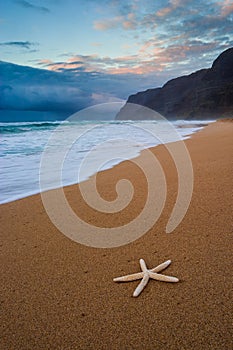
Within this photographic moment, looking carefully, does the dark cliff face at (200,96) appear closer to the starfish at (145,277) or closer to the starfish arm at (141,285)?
the starfish at (145,277)

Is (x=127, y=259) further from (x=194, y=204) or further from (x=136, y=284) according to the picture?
(x=194, y=204)

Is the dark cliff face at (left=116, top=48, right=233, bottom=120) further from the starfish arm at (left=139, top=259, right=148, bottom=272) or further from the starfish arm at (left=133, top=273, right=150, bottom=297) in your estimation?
the starfish arm at (left=133, top=273, right=150, bottom=297)

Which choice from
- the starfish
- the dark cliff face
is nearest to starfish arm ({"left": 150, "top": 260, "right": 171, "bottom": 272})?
the starfish

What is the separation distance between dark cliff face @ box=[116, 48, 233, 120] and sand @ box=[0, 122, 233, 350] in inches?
3558

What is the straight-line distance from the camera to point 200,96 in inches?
4134

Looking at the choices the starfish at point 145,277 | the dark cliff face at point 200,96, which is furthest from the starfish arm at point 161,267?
the dark cliff face at point 200,96

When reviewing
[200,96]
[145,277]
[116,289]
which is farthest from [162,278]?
[200,96]

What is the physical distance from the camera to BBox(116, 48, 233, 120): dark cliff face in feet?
304

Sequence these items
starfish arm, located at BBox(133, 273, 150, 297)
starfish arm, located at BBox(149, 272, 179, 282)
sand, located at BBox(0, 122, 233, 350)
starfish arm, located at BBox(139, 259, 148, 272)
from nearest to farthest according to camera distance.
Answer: sand, located at BBox(0, 122, 233, 350), starfish arm, located at BBox(133, 273, 150, 297), starfish arm, located at BBox(149, 272, 179, 282), starfish arm, located at BBox(139, 259, 148, 272)

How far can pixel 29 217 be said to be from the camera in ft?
12.0

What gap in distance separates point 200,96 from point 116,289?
111770 mm

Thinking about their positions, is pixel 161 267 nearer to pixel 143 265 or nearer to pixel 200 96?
pixel 143 265

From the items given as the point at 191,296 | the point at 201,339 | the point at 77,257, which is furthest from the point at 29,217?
the point at 201,339

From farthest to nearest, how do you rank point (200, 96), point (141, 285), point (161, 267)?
point (200, 96) < point (161, 267) < point (141, 285)
